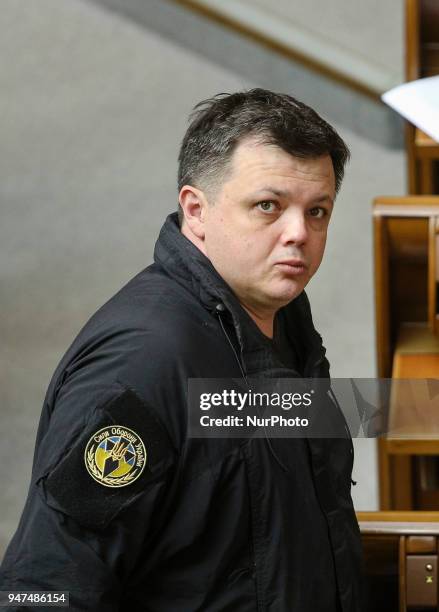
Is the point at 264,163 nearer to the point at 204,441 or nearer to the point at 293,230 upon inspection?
the point at 293,230

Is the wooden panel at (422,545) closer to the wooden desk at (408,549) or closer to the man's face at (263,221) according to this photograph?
the wooden desk at (408,549)

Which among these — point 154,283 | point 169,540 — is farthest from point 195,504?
point 154,283

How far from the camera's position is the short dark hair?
1014 mm

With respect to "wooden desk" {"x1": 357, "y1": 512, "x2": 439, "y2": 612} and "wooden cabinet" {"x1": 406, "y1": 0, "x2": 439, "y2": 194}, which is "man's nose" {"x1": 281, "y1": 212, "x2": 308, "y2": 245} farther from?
"wooden cabinet" {"x1": 406, "y1": 0, "x2": 439, "y2": 194}

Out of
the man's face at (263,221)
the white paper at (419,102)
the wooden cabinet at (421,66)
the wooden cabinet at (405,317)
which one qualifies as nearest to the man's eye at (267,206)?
the man's face at (263,221)

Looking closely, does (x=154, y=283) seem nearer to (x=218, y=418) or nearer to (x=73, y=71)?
(x=218, y=418)

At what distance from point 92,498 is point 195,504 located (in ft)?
0.28

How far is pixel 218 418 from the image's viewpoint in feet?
3.13

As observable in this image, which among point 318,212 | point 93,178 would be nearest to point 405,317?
point 318,212

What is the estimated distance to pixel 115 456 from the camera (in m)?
0.90

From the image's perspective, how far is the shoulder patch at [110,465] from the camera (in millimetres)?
899

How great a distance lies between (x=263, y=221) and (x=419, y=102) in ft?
0.79

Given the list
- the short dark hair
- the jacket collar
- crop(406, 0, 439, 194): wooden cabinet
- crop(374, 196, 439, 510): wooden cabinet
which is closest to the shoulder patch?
the jacket collar

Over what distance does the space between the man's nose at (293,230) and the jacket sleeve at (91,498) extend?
20 cm
